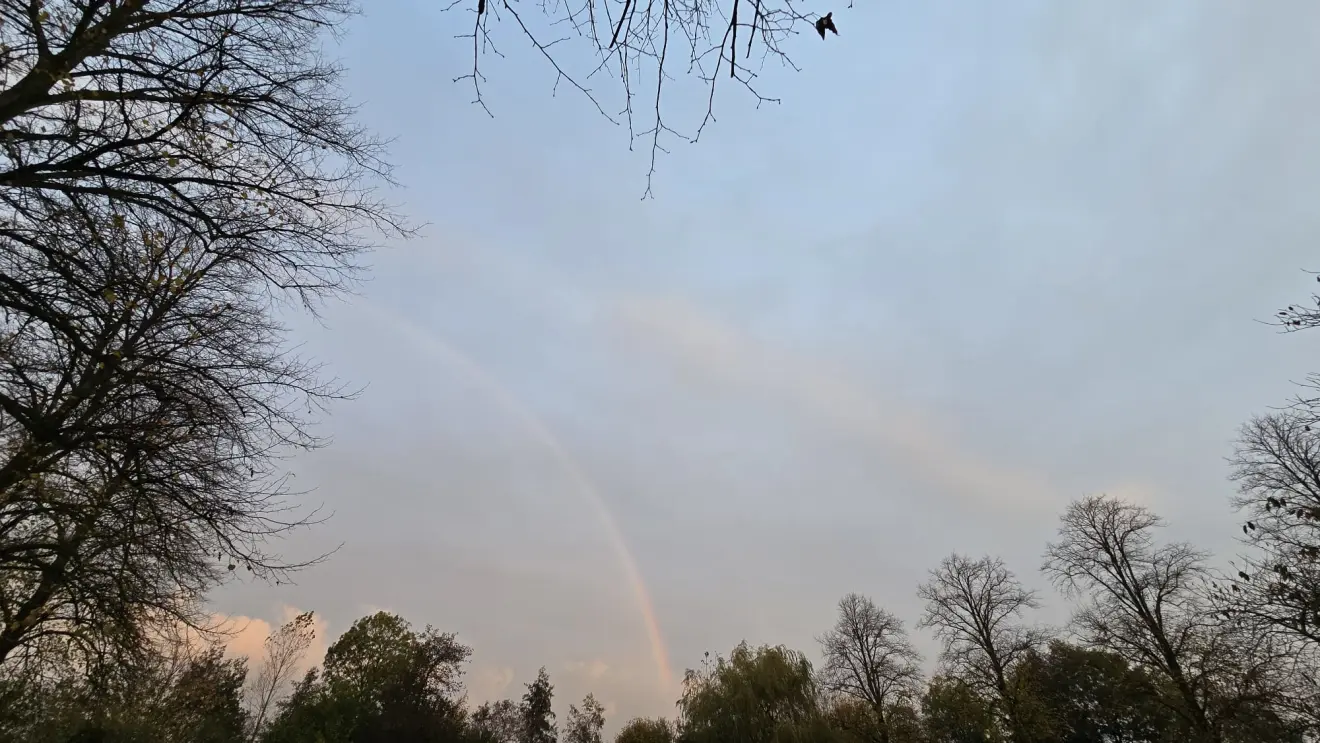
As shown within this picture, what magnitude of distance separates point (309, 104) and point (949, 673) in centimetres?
3016

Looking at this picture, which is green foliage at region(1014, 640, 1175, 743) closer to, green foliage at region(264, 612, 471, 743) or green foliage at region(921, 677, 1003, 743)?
green foliage at region(921, 677, 1003, 743)

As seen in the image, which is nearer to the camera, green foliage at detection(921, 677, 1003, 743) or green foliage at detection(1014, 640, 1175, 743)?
green foliage at detection(921, 677, 1003, 743)

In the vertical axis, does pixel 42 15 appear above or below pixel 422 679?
below

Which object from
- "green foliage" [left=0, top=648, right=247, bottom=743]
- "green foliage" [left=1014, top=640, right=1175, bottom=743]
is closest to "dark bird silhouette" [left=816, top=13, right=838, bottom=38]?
"green foliage" [left=0, top=648, right=247, bottom=743]

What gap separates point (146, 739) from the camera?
15.7m

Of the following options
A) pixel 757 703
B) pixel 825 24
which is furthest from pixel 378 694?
pixel 825 24

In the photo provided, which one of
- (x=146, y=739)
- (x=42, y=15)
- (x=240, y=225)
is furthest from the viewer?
(x=146, y=739)

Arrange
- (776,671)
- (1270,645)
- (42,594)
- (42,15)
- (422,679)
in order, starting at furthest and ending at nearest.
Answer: (422,679) < (776,671) < (1270,645) < (42,594) < (42,15)

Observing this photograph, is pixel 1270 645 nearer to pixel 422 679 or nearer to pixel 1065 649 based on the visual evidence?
pixel 1065 649

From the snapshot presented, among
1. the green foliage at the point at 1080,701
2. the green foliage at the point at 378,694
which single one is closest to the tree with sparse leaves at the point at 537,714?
the green foliage at the point at 378,694

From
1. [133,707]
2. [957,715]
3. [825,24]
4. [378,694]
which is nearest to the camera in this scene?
[825,24]

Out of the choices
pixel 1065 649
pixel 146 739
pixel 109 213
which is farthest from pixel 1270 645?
pixel 146 739

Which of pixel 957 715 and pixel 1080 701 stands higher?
pixel 1080 701

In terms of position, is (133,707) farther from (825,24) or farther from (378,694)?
(378,694)
